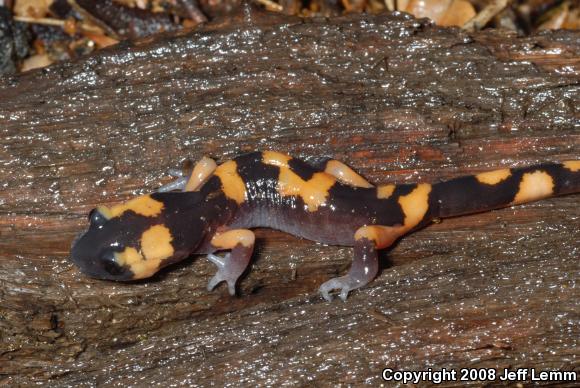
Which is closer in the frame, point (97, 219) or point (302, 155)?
point (97, 219)

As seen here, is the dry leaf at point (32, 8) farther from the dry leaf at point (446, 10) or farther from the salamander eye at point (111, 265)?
the dry leaf at point (446, 10)

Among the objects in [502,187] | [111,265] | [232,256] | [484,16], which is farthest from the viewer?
[484,16]

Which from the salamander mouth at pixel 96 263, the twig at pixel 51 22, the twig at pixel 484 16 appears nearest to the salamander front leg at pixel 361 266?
the salamander mouth at pixel 96 263

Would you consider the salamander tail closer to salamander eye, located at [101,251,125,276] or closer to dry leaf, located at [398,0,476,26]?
salamander eye, located at [101,251,125,276]

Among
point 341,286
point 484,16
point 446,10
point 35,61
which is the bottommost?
point 341,286

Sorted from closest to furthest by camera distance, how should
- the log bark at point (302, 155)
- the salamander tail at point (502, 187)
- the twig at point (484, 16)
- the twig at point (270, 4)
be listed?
the log bark at point (302, 155), the salamander tail at point (502, 187), the twig at point (484, 16), the twig at point (270, 4)

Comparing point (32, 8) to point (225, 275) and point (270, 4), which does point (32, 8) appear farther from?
point (225, 275)

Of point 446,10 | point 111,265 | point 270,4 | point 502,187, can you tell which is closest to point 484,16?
point 446,10
